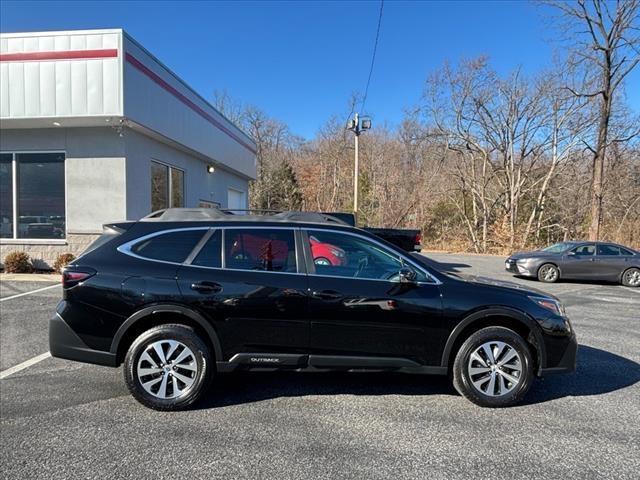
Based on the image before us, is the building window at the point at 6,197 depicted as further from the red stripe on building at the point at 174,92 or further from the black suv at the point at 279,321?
the black suv at the point at 279,321

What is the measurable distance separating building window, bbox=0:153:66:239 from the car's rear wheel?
16.6 meters

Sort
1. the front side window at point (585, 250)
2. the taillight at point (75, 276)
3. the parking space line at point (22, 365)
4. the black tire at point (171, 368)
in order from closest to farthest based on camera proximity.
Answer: the black tire at point (171, 368), the taillight at point (75, 276), the parking space line at point (22, 365), the front side window at point (585, 250)

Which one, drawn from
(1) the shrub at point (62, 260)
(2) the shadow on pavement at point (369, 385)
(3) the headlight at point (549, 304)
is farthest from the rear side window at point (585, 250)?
(1) the shrub at point (62, 260)

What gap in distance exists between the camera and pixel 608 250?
44.3 feet

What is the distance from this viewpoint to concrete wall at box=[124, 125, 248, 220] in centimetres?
1151

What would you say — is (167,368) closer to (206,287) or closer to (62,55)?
(206,287)

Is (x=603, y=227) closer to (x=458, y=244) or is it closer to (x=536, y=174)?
(x=536, y=174)

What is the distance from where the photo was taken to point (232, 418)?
3.62 m

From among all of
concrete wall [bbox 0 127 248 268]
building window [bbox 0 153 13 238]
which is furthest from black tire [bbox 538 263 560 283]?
building window [bbox 0 153 13 238]

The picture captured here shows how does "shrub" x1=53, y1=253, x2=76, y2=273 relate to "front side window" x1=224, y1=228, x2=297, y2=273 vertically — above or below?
below

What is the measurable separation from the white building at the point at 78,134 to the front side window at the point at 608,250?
45.2ft

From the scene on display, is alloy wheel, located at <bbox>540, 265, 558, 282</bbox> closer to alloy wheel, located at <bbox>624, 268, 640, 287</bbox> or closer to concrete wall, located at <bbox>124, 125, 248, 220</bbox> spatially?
alloy wheel, located at <bbox>624, 268, 640, 287</bbox>

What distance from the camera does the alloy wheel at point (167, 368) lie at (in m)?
3.72

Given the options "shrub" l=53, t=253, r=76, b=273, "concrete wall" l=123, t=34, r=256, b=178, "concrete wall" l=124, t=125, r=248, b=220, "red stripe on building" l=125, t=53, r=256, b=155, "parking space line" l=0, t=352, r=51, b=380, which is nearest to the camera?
"parking space line" l=0, t=352, r=51, b=380
